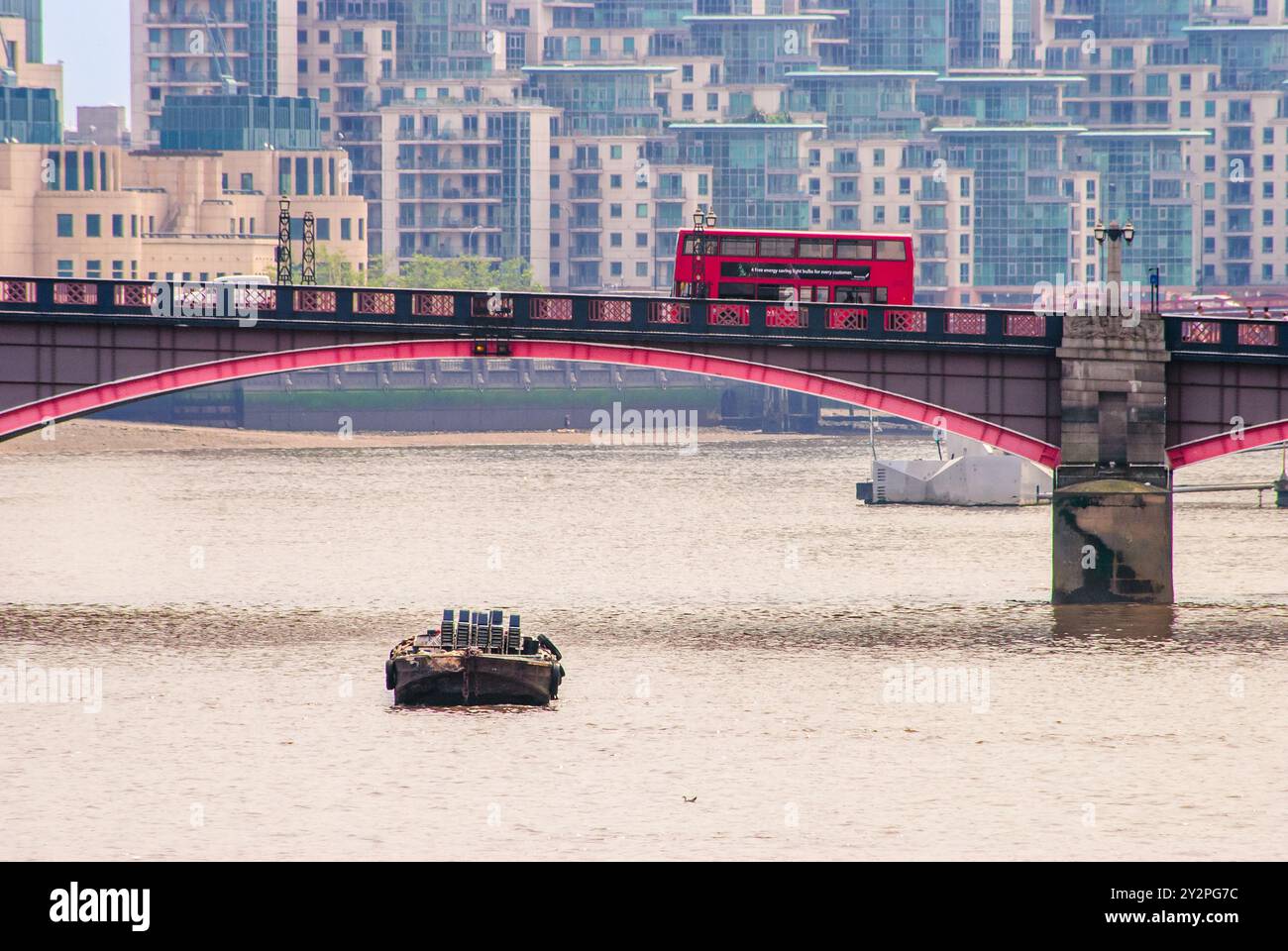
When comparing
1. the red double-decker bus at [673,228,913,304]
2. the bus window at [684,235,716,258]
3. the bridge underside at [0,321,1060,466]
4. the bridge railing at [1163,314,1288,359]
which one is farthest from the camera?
the bus window at [684,235,716,258]

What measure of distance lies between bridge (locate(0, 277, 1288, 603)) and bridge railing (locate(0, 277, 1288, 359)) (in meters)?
0.06

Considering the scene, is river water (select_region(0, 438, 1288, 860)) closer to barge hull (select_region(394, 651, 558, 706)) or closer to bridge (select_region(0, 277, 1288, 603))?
barge hull (select_region(394, 651, 558, 706))

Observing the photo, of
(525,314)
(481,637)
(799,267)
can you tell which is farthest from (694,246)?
(481,637)

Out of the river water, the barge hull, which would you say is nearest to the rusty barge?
the barge hull

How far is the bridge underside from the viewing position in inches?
2589

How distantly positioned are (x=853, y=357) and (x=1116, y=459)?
8.11 m

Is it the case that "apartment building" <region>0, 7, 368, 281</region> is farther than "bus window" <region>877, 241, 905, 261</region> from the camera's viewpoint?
Yes

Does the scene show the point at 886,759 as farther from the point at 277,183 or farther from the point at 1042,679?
the point at 277,183

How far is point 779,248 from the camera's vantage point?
7500 centimetres

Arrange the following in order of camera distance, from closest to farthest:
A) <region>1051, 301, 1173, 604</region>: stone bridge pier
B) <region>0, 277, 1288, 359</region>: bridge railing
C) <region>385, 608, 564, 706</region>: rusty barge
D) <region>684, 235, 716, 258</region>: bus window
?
<region>385, 608, 564, 706</region>: rusty barge, <region>1051, 301, 1173, 604</region>: stone bridge pier, <region>0, 277, 1288, 359</region>: bridge railing, <region>684, 235, 716, 258</region>: bus window

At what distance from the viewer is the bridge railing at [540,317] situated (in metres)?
65.6

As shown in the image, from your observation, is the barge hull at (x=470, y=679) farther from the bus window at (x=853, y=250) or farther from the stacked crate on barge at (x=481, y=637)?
the bus window at (x=853, y=250)

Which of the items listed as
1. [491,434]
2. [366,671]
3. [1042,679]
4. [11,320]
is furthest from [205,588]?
[491,434]
